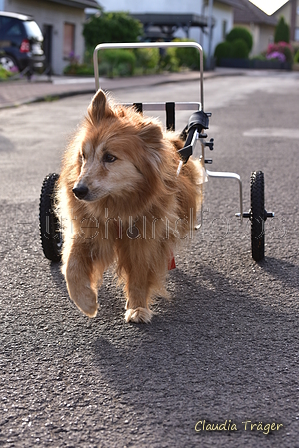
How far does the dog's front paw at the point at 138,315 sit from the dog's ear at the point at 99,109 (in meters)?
1.21

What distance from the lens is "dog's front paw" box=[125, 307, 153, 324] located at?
3957mm

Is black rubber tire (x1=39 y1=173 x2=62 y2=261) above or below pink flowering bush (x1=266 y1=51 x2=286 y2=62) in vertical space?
above

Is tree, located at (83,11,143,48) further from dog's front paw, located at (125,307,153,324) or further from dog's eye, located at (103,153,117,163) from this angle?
dog's eye, located at (103,153,117,163)

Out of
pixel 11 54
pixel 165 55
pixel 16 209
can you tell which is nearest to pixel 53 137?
pixel 16 209

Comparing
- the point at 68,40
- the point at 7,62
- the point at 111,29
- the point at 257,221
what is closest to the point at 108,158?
the point at 257,221

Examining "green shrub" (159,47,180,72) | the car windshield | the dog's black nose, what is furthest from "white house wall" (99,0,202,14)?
the dog's black nose

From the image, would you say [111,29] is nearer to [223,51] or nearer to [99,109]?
[223,51]

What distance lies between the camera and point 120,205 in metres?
3.73

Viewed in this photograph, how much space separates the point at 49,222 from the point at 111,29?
30709mm

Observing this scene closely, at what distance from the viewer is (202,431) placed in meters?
2.78

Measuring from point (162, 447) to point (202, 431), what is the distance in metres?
0.22

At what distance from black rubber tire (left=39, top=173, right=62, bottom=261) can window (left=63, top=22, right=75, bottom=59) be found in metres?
31.5

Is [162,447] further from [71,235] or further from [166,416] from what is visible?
[71,235]

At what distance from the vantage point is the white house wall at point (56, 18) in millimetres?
30750
